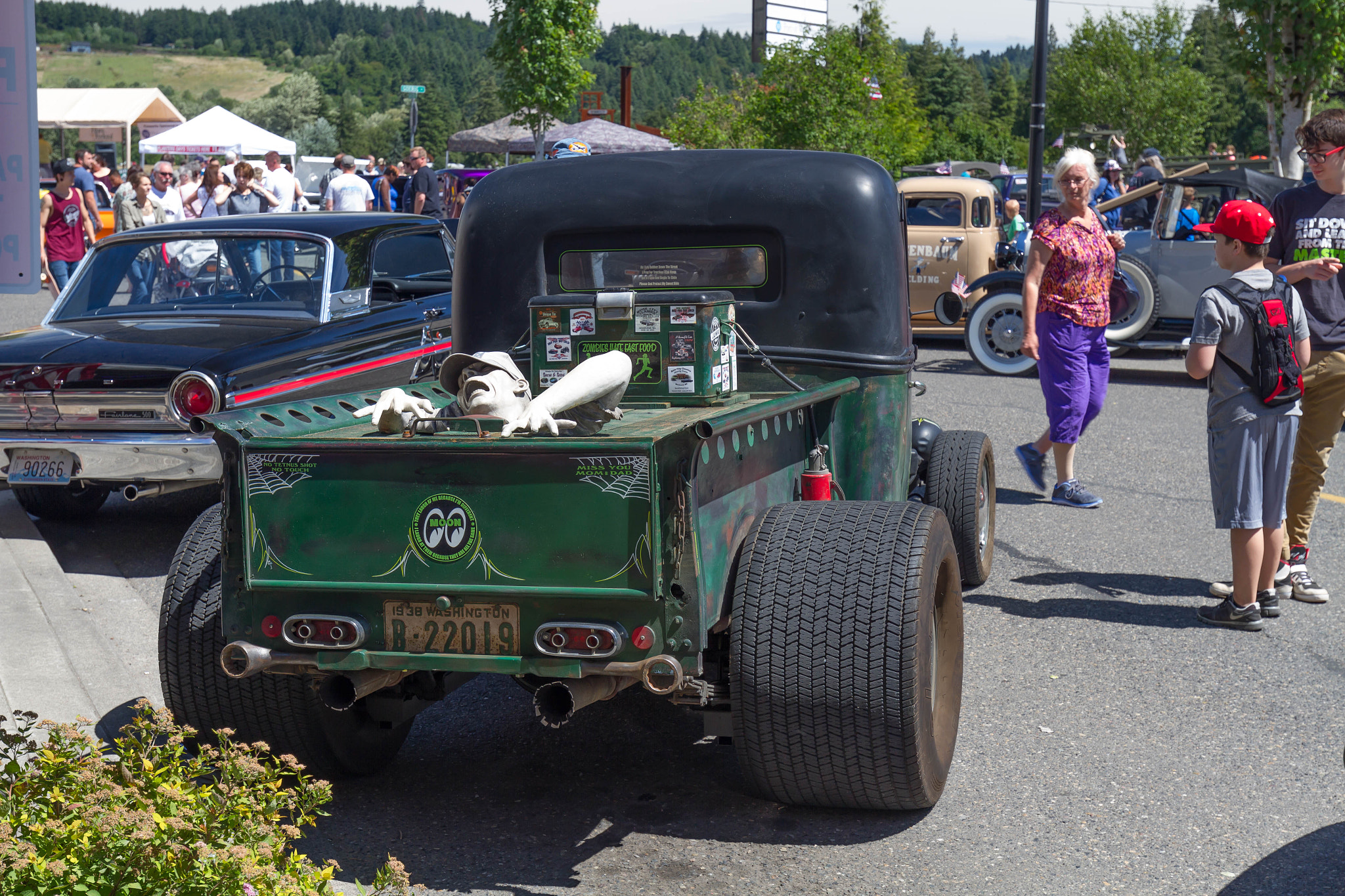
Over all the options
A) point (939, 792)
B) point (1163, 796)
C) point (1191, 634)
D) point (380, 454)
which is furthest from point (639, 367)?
point (1191, 634)

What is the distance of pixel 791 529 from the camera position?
332 cm

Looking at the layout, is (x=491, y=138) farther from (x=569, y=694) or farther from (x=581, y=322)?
(x=569, y=694)

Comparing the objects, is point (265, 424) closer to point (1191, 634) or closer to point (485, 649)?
point (485, 649)

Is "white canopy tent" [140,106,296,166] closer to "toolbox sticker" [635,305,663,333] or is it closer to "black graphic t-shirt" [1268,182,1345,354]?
"black graphic t-shirt" [1268,182,1345,354]

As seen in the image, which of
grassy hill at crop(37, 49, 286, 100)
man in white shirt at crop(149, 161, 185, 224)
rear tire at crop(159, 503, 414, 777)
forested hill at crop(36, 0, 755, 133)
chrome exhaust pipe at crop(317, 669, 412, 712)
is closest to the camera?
chrome exhaust pipe at crop(317, 669, 412, 712)

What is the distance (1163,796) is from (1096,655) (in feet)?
4.20

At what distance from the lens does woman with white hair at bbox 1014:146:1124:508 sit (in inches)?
265

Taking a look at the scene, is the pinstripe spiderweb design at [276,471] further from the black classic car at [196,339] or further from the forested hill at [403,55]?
the forested hill at [403,55]

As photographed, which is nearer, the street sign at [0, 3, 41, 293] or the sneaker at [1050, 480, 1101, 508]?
the street sign at [0, 3, 41, 293]

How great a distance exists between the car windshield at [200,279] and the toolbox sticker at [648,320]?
11.8ft

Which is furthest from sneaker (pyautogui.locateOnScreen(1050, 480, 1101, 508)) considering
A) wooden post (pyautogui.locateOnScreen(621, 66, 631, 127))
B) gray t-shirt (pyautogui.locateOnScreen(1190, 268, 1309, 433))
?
wooden post (pyautogui.locateOnScreen(621, 66, 631, 127))

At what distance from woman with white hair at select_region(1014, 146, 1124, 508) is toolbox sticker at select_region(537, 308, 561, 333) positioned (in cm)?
347

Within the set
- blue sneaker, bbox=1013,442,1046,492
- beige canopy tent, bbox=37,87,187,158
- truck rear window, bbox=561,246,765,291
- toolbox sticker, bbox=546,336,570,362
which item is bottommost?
blue sneaker, bbox=1013,442,1046,492

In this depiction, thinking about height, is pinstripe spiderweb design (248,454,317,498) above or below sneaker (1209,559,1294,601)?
above
